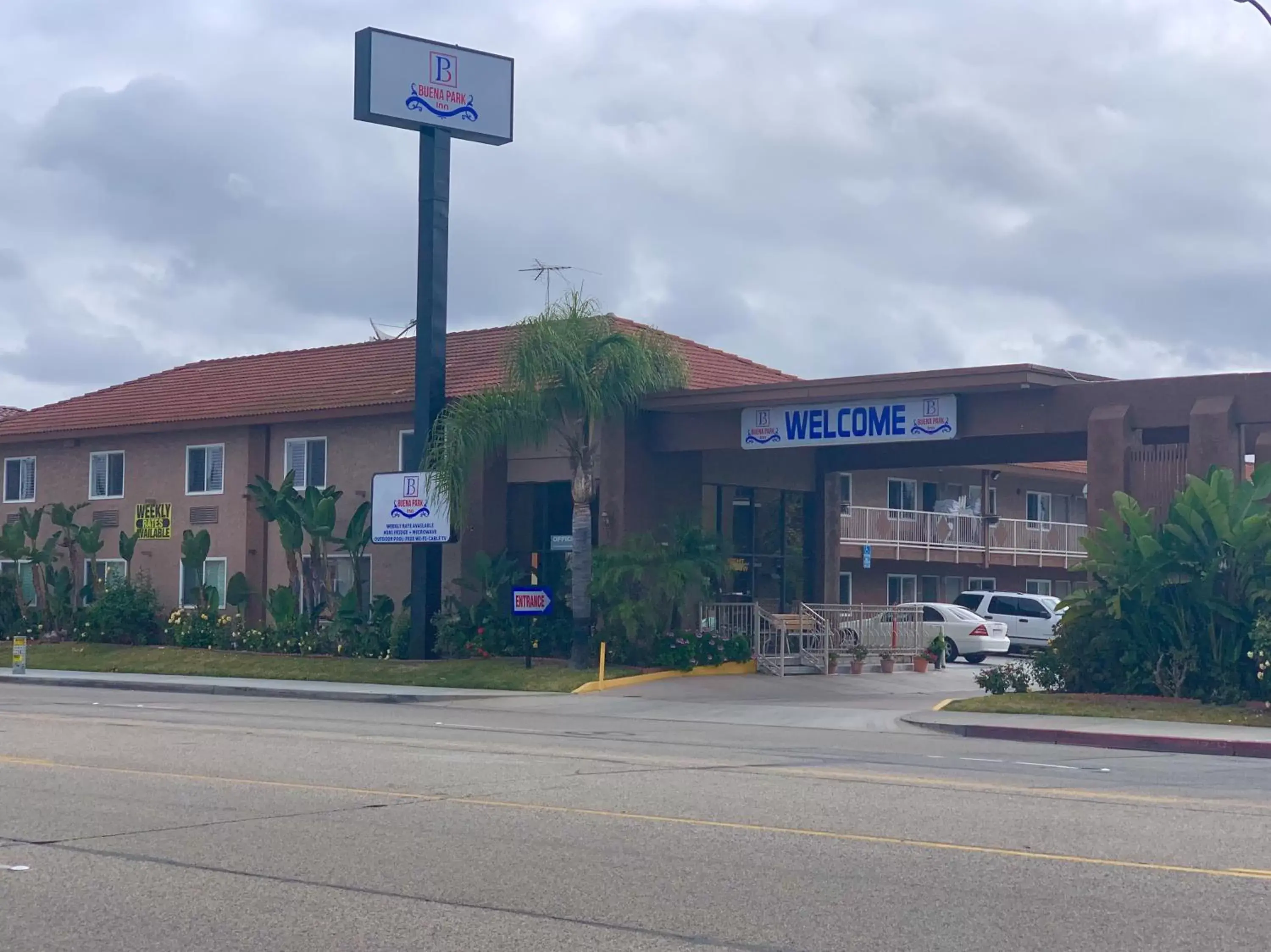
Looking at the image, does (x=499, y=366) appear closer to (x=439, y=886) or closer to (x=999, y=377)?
(x=999, y=377)

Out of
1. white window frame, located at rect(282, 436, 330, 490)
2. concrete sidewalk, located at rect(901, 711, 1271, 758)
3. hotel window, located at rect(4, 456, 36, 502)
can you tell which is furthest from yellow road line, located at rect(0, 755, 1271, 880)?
hotel window, located at rect(4, 456, 36, 502)

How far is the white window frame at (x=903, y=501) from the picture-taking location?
44281 millimetres

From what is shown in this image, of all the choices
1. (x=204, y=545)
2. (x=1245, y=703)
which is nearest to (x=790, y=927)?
(x=1245, y=703)

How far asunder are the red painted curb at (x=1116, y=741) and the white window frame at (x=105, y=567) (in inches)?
956

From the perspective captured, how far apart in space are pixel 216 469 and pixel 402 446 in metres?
6.47

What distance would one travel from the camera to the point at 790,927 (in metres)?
7.64

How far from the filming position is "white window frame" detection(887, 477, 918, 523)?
44.3m

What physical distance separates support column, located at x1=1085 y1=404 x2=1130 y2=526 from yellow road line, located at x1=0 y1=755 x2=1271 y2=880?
48.7 feet

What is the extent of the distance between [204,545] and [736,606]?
13031mm

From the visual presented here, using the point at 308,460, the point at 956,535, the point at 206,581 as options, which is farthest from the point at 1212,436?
the point at 206,581

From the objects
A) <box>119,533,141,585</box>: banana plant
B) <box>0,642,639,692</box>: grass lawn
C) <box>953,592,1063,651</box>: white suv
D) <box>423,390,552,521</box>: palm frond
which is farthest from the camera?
<box>953,592,1063,651</box>: white suv

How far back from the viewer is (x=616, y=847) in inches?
391

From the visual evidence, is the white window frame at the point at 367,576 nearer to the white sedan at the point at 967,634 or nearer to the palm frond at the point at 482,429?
the palm frond at the point at 482,429

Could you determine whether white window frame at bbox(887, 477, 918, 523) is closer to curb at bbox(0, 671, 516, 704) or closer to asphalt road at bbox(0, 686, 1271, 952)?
curb at bbox(0, 671, 516, 704)
